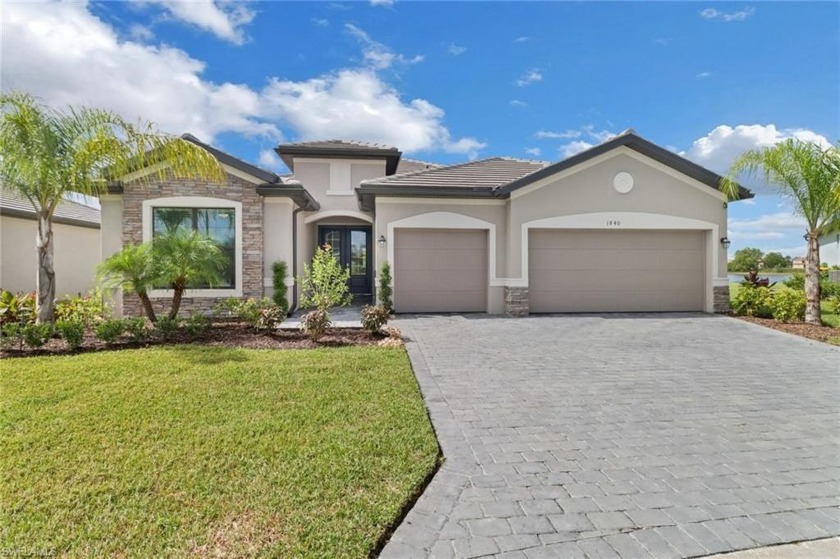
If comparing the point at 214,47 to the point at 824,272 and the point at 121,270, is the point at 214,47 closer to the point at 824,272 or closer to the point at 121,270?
the point at 121,270

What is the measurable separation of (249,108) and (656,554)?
1641 cm

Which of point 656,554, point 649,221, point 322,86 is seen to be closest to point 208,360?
point 656,554

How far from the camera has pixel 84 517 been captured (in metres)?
2.84

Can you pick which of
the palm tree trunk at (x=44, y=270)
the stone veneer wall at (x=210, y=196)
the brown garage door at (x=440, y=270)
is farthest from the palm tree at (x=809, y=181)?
the palm tree trunk at (x=44, y=270)

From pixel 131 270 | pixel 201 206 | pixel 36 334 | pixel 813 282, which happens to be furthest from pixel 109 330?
pixel 813 282

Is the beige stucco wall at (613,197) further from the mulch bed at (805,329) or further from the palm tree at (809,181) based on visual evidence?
the mulch bed at (805,329)

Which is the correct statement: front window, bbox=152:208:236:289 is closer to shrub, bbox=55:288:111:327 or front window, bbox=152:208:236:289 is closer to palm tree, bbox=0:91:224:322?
shrub, bbox=55:288:111:327

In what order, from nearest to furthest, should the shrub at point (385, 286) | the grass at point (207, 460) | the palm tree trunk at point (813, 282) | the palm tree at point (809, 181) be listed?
the grass at point (207, 460) < the palm tree at point (809, 181) < the palm tree trunk at point (813, 282) < the shrub at point (385, 286)

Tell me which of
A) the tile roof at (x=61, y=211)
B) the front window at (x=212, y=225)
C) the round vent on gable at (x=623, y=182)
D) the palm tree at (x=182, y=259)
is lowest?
the palm tree at (x=182, y=259)

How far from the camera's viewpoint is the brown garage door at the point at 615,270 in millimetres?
12906

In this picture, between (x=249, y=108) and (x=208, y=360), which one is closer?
(x=208, y=360)

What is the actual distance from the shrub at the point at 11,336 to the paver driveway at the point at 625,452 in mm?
7461

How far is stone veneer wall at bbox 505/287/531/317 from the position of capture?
40.8 ft

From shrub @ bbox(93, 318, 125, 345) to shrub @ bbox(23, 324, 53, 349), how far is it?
2.45 ft
